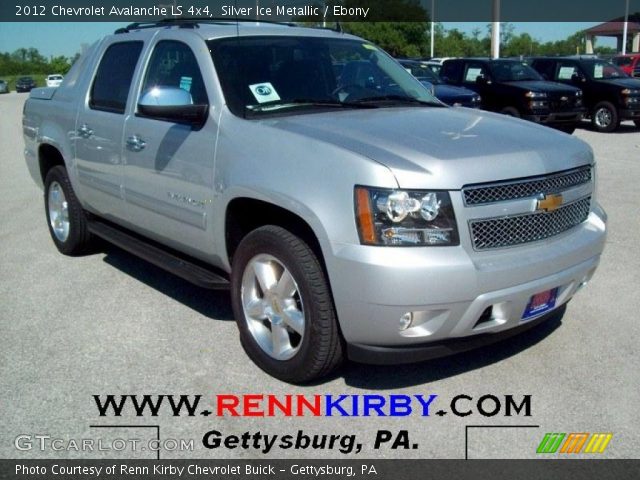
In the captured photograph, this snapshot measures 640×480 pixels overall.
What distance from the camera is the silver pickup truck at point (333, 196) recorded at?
3.29 m

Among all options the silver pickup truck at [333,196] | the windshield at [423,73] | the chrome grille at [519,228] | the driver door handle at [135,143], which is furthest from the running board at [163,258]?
the windshield at [423,73]

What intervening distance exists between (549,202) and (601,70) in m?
15.0

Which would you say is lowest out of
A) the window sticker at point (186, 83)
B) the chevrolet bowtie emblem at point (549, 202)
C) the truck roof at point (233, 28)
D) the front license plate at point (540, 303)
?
the front license plate at point (540, 303)

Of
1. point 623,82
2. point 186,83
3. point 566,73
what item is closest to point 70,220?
point 186,83

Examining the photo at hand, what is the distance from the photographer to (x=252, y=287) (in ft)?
13.2

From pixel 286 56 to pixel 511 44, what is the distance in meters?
76.0

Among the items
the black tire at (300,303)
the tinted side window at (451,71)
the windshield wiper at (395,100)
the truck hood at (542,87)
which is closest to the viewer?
the black tire at (300,303)

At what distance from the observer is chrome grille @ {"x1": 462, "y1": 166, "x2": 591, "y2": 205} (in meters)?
3.37

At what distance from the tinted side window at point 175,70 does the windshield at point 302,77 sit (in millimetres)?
179

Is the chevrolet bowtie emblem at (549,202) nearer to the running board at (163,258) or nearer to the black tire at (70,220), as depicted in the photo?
the running board at (163,258)

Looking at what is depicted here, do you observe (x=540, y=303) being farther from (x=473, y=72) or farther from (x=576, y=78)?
(x=576, y=78)

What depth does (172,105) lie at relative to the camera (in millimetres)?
4113

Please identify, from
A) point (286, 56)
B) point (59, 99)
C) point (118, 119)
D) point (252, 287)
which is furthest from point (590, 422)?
point (59, 99)

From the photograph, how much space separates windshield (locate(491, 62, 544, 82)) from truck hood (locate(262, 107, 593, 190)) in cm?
1214
